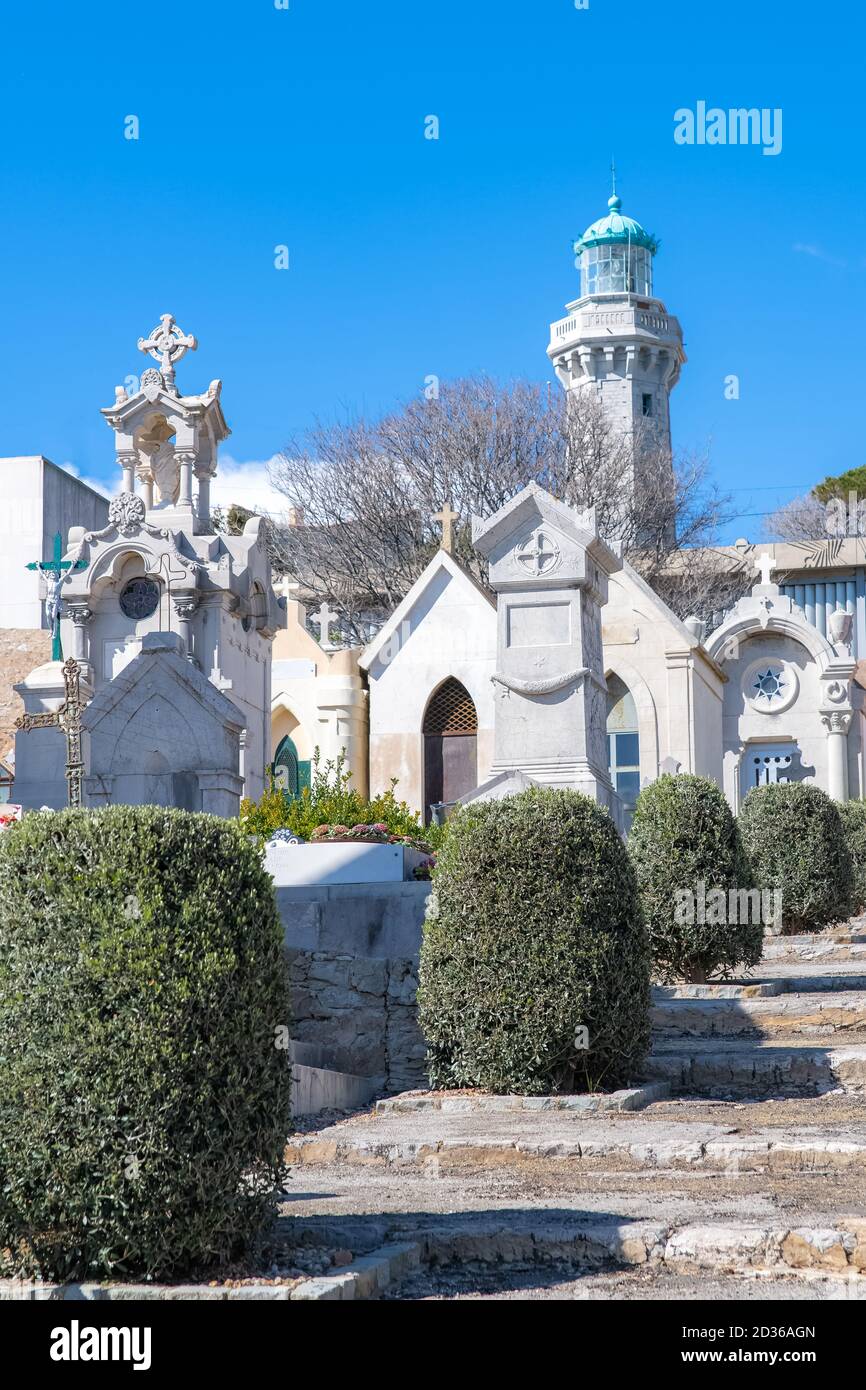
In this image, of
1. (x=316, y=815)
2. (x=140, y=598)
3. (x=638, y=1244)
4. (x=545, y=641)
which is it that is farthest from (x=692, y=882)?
(x=140, y=598)

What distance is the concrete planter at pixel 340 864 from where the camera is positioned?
11.5 metres

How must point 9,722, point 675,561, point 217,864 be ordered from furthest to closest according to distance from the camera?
point 675,561 → point 9,722 → point 217,864

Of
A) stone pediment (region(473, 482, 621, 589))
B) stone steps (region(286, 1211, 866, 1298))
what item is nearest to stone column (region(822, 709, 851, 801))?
stone pediment (region(473, 482, 621, 589))

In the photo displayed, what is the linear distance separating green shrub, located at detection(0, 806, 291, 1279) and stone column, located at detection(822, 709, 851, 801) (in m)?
21.7

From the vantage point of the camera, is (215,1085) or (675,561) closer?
(215,1085)

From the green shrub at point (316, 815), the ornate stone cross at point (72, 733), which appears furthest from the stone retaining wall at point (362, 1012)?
the ornate stone cross at point (72, 733)

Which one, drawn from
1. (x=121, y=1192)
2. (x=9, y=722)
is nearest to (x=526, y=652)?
(x=121, y=1192)

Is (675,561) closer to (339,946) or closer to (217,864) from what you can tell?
(339,946)

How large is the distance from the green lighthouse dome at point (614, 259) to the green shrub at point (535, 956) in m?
54.1

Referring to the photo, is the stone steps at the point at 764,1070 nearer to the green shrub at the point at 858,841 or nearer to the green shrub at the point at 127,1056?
the green shrub at the point at 127,1056

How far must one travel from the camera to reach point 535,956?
856cm

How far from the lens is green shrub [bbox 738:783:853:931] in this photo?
53.5 feet

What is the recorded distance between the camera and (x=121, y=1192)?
4.77 m
